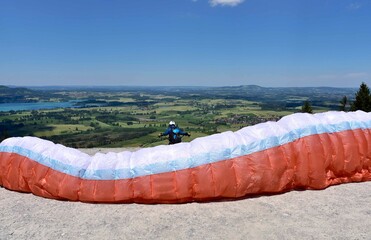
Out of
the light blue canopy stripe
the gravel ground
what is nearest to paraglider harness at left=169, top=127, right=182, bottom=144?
the light blue canopy stripe

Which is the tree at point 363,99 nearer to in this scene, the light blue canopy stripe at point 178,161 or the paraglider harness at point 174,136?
the light blue canopy stripe at point 178,161

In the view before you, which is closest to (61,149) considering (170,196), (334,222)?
(170,196)

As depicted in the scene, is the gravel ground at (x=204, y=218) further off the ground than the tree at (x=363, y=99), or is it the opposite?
the tree at (x=363, y=99)

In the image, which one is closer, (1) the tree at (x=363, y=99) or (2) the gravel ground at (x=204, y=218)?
(2) the gravel ground at (x=204, y=218)

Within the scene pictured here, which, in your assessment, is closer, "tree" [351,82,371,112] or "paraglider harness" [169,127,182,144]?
"paraglider harness" [169,127,182,144]

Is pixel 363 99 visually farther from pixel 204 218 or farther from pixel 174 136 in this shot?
pixel 204 218

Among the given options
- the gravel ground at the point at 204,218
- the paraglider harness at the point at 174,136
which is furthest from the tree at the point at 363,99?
the paraglider harness at the point at 174,136

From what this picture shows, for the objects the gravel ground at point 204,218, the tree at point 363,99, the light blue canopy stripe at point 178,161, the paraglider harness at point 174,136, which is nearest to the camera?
the gravel ground at point 204,218

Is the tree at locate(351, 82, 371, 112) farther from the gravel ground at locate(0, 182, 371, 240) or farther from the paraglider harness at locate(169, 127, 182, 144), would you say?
the paraglider harness at locate(169, 127, 182, 144)
